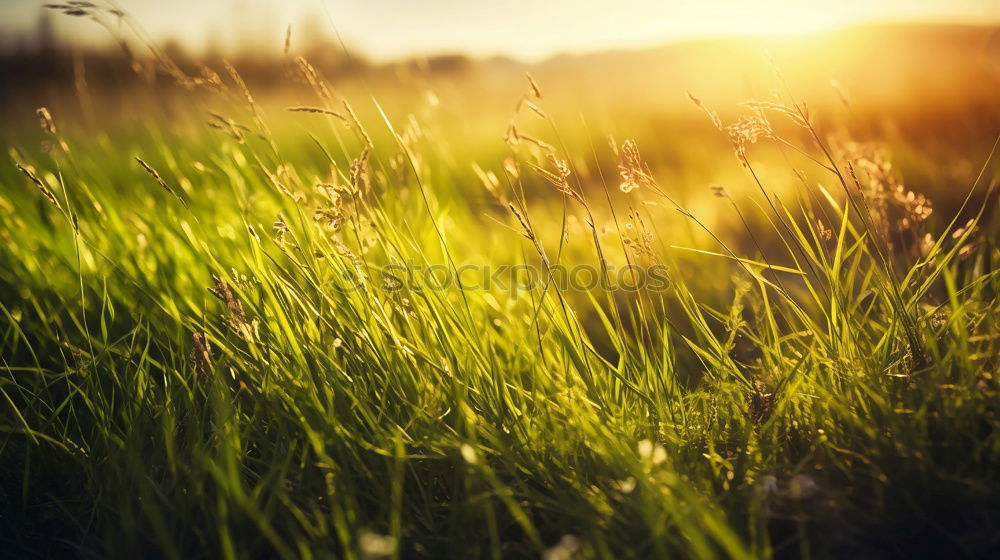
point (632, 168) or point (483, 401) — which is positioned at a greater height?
point (632, 168)

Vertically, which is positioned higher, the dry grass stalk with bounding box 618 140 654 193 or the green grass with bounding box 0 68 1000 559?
the dry grass stalk with bounding box 618 140 654 193

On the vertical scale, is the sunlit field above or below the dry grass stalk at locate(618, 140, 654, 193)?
below

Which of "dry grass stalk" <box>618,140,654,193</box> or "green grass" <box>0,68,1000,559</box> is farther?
"dry grass stalk" <box>618,140,654,193</box>

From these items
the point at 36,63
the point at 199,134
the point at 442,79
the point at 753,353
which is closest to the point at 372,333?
the point at 753,353

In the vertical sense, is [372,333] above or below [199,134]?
below

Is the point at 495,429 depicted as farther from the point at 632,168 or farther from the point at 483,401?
the point at 632,168

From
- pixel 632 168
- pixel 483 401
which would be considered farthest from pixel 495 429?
pixel 632 168

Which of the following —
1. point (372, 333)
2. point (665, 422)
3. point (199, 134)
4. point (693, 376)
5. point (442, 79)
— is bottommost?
point (693, 376)

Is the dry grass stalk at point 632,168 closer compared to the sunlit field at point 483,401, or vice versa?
the sunlit field at point 483,401

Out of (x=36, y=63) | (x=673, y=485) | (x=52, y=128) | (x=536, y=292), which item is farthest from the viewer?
(x=36, y=63)

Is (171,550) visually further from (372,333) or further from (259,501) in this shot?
(372,333)

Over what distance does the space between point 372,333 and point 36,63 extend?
16.5 m

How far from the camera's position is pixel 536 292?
1.97 metres

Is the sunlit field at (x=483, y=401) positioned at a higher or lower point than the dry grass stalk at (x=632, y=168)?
lower
